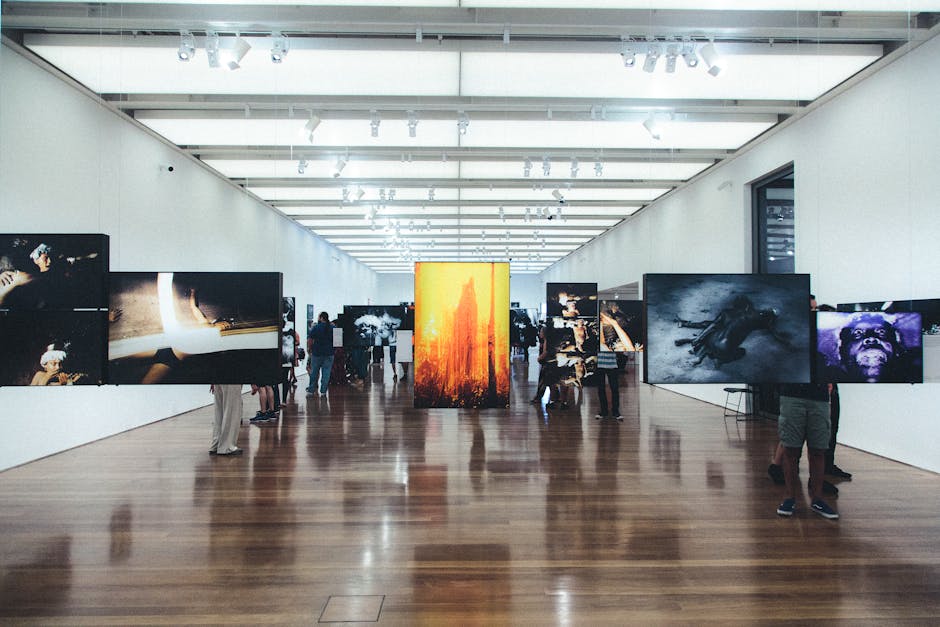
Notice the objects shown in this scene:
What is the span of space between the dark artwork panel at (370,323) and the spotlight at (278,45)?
8.59 metres

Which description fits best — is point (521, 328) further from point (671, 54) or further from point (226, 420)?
A: point (671, 54)

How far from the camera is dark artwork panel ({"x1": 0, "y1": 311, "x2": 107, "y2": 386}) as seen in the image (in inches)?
168

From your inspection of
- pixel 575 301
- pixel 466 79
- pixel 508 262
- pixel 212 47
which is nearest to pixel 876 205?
pixel 508 262

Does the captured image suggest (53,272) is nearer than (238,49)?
Yes

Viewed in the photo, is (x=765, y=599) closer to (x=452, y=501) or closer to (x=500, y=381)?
(x=452, y=501)

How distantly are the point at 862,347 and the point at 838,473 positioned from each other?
7.77 ft

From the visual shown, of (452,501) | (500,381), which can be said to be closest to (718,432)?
(500,381)

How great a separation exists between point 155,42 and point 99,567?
5484 mm

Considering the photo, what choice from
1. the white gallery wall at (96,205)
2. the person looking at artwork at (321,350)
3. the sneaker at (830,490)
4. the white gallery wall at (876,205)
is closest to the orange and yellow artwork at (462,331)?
the sneaker at (830,490)

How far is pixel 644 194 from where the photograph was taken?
1366 cm

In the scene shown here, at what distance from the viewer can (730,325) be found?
420cm

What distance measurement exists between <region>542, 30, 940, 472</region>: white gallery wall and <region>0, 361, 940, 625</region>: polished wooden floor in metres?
0.58

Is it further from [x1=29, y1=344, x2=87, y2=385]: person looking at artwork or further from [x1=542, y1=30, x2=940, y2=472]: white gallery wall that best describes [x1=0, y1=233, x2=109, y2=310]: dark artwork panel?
[x1=542, y1=30, x2=940, y2=472]: white gallery wall

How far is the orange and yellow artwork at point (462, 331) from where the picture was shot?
576 cm
